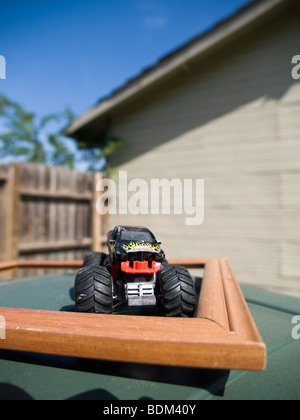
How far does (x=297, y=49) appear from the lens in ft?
22.0

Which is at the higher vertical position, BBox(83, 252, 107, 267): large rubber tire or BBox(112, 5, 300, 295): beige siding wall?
BBox(112, 5, 300, 295): beige siding wall

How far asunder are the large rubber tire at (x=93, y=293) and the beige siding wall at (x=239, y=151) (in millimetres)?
5834

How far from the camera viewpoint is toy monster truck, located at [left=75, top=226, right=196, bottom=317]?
5.31ft

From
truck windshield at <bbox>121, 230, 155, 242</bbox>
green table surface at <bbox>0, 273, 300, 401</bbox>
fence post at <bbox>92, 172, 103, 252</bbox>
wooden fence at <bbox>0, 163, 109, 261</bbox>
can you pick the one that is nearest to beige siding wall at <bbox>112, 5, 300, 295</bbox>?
fence post at <bbox>92, 172, 103, 252</bbox>

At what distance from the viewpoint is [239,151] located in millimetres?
7082

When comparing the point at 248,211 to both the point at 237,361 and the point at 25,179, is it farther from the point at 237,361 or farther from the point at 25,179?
the point at 237,361

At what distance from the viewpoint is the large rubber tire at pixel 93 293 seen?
5.23 ft

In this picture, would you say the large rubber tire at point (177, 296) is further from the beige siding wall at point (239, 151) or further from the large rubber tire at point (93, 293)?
the beige siding wall at point (239, 151)

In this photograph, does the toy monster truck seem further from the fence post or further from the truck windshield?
the fence post

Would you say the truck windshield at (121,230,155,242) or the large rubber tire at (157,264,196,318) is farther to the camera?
the truck windshield at (121,230,155,242)

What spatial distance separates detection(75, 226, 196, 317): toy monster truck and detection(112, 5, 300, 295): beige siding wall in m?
5.46

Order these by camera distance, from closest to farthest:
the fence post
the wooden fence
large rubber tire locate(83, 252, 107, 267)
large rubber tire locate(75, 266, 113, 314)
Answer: large rubber tire locate(75, 266, 113, 314), large rubber tire locate(83, 252, 107, 267), the wooden fence, the fence post
